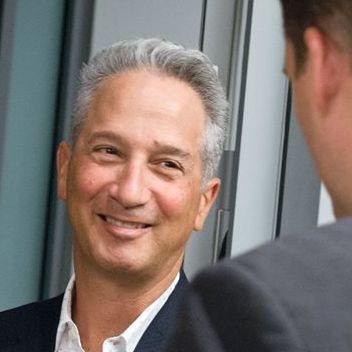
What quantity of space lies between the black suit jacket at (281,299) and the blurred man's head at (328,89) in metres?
0.06

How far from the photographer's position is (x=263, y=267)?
1.17 meters

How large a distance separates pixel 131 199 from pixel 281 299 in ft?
4.29

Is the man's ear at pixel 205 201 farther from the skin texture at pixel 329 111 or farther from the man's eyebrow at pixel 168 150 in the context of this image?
the skin texture at pixel 329 111

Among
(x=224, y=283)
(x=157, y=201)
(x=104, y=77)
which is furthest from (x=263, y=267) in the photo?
(x=104, y=77)

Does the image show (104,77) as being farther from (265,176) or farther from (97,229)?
(265,176)

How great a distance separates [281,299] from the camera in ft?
3.75

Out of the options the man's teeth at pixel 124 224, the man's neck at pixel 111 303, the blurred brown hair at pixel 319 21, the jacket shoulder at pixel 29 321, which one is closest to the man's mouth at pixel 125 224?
the man's teeth at pixel 124 224

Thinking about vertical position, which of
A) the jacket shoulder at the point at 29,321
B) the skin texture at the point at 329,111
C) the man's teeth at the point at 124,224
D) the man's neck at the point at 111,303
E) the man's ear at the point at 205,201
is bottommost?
the jacket shoulder at the point at 29,321

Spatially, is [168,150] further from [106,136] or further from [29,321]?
[29,321]

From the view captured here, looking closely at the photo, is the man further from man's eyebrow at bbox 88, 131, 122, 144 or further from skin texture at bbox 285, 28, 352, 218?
skin texture at bbox 285, 28, 352, 218

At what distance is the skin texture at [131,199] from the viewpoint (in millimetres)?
2467

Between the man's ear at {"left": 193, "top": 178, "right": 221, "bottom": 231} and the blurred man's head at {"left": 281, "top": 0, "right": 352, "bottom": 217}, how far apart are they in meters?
1.33

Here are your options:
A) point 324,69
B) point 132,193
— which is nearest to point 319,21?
point 324,69

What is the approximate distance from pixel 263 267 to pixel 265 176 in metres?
2.61
